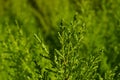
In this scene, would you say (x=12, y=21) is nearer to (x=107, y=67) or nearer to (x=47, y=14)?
(x=47, y=14)

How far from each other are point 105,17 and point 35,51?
2.11m

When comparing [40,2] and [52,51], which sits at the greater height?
[40,2]

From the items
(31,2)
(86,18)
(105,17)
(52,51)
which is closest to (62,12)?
(105,17)

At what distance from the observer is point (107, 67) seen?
15.0 feet

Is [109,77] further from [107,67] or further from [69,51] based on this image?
[107,67]

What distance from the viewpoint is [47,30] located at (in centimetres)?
838

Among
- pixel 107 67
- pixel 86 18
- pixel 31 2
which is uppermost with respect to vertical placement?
pixel 31 2

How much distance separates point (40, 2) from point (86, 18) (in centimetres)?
402

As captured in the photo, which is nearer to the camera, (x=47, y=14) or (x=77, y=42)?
(x=77, y=42)

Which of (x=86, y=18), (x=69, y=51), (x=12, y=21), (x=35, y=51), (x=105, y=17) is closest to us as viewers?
(x=69, y=51)

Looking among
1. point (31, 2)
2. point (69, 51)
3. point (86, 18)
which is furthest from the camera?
point (31, 2)

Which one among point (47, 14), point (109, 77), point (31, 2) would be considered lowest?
point (109, 77)

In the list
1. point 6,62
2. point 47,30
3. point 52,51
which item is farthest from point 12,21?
point 52,51

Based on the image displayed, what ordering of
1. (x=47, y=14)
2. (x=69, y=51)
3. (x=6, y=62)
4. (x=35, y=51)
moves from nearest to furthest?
(x=69, y=51) < (x=35, y=51) < (x=6, y=62) < (x=47, y=14)
